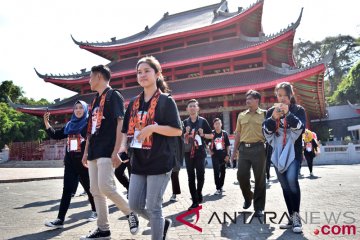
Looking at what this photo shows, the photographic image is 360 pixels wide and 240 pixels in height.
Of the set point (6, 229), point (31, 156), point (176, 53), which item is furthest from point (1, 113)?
point (6, 229)

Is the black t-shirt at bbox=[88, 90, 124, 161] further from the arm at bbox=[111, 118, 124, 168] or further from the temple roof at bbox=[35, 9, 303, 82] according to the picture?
the temple roof at bbox=[35, 9, 303, 82]

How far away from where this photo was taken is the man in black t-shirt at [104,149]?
11.5ft

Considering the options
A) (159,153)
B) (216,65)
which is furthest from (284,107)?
(216,65)

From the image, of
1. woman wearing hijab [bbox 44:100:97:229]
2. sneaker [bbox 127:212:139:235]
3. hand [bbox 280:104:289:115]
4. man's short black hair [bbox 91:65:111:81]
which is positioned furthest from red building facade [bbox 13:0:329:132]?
sneaker [bbox 127:212:139:235]

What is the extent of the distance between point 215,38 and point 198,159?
23131mm

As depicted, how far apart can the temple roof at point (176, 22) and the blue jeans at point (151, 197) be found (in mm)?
28043

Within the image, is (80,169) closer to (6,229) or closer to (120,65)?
(6,229)

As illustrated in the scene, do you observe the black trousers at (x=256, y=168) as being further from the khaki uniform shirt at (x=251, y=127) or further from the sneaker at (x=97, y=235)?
the sneaker at (x=97, y=235)

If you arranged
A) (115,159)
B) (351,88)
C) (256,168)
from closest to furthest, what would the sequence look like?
(115,159)
(256,168)
(351,88)

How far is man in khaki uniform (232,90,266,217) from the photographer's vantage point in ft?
16.0

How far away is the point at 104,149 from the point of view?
3.56 m

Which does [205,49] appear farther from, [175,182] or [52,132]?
[52,132]

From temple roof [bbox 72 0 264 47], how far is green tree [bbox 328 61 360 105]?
16.3 metres

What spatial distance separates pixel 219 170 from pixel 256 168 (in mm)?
2634
